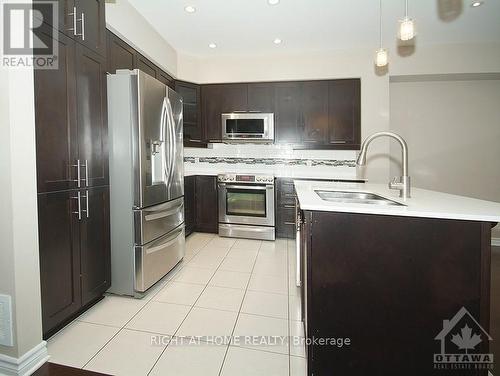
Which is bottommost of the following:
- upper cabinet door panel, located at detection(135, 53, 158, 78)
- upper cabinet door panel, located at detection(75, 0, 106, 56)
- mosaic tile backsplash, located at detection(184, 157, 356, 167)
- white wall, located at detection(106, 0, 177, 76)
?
mosaic tile backsplash, located at detection(184, 157, 356, 167)

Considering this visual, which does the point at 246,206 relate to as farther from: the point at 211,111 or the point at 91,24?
the point at 91,24

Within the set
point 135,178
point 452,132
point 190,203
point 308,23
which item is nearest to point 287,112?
point 308,23

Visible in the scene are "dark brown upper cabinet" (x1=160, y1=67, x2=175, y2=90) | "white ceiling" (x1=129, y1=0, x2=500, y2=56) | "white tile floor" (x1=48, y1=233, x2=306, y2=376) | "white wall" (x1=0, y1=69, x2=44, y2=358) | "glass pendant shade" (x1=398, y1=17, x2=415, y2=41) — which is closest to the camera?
"white wall" (x1=0, y1=69, x2=44, y2=358)

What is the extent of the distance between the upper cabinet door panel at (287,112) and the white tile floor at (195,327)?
214 cm

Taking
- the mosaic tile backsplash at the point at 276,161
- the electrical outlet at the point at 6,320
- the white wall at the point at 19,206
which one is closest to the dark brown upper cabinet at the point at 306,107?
the mosaic tile backsplash at the point at 276,161

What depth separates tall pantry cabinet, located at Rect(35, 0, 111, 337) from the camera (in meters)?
1.55

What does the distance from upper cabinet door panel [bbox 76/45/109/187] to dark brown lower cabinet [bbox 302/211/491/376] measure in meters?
1.63

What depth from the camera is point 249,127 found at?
4.08 m

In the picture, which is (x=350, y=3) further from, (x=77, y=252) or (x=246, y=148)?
(x=77, y=252)

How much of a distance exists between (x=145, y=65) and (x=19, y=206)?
96.4 inches

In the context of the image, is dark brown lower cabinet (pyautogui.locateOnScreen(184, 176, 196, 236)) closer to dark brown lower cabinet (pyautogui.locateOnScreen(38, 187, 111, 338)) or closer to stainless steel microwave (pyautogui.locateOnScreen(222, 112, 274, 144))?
stainless steel microwave (pyautogui.locateOnScreen(222, 112, 274, 144))

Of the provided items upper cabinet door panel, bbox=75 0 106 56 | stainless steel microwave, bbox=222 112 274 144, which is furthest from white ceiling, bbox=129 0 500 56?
stainless steel microwave, bbox=222 112 274 144

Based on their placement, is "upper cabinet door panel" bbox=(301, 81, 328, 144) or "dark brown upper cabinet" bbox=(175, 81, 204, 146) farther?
"dark brown upper cabinet" bbox=(175, 81, 204, 146)

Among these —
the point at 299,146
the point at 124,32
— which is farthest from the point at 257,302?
the point at 124,32
